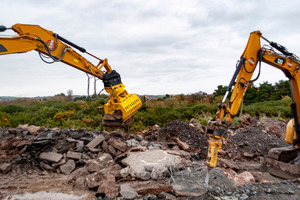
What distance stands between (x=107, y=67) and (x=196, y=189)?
13.4 ft

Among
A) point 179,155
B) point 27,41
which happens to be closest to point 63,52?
point 27,41

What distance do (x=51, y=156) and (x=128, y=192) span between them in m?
3.34

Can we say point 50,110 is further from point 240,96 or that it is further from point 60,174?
point 240,96

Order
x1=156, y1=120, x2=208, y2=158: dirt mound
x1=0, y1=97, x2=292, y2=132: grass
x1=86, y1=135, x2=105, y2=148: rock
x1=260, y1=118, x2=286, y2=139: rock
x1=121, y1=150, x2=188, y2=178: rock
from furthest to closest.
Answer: x1=0, y1=97, x2=292, y2=132: grass, x1=260, y1=118, x2=286, y2=139: rock, x1=156, y1=120, x2=208, y2=158: dirt mound, x1=86, y1=135, x2=105, y2=148: rock, x1=121, y1=150, x2=188, y2=178: rock

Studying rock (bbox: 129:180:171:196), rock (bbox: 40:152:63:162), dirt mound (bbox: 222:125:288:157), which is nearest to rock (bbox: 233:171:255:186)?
rock (bbox: 129:180:171:196)

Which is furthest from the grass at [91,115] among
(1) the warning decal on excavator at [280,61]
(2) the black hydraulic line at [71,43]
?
(1) the warning decal on excavator at [280,61]

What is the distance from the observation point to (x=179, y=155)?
6.95m

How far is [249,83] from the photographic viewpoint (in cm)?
555

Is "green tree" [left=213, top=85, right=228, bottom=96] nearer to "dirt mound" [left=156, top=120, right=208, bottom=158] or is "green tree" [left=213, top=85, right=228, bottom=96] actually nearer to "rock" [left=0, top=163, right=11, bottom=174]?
→ "dirt mound" [left=156, top=120, right=208, bottom=158]

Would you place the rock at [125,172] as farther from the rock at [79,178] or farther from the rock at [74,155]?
the rock at [74,155]

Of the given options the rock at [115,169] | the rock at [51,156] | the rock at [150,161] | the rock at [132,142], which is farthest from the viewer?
the rock at [132,142]

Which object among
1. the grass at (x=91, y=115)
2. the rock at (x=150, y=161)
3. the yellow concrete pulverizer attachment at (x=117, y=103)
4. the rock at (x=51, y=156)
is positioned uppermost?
the yellow concrete pulverizer attachment at (x=117, y=103)

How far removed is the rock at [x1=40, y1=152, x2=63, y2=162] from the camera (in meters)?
6.85

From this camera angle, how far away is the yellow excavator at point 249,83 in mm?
4559
